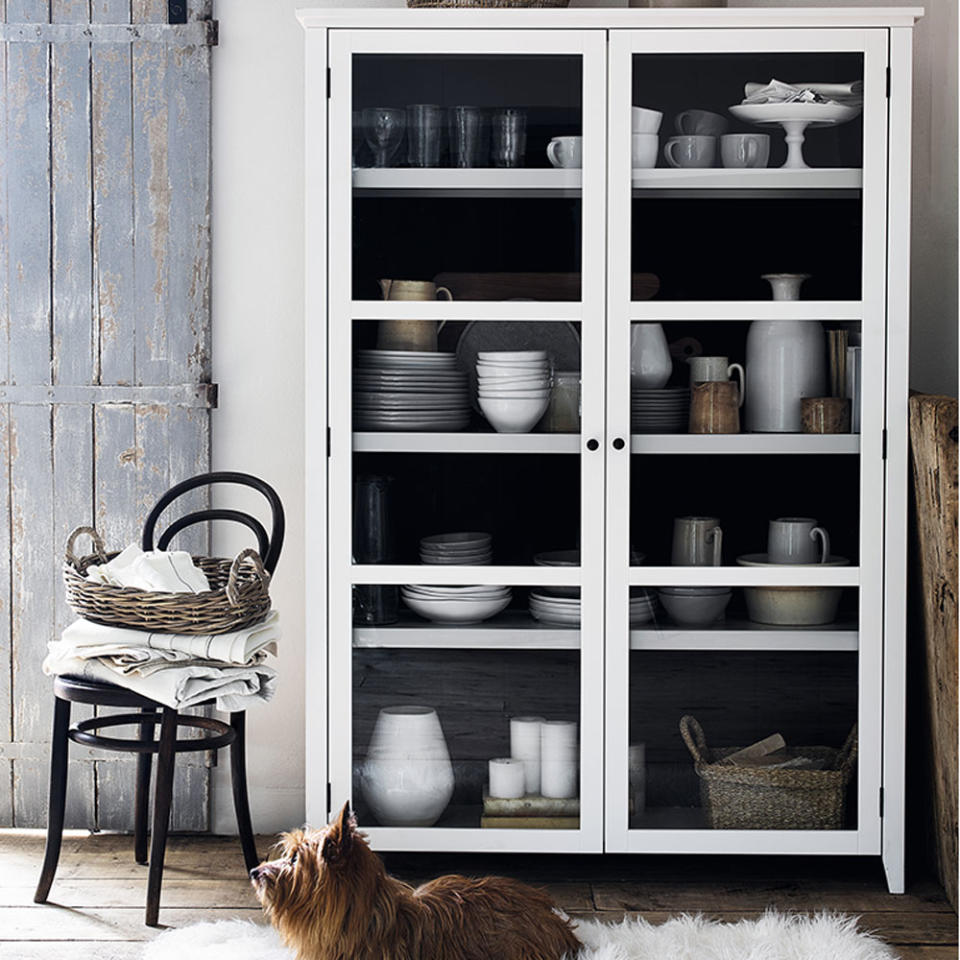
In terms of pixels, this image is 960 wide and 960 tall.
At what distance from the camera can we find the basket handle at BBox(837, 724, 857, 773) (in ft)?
8.95

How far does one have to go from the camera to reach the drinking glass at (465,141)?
267 cm

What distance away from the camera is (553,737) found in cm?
274

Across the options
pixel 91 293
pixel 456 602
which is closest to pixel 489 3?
pixel 91 293

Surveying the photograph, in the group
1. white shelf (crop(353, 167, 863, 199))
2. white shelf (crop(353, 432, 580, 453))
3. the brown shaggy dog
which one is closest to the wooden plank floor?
the brown shaggy dog

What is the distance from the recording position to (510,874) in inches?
111

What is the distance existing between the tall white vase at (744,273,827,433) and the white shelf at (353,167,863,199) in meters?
0.19

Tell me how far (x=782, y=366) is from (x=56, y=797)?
5.84ft

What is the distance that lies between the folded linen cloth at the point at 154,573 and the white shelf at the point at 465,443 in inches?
16.9

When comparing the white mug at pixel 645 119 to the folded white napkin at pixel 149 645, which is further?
the white mug at pixel 645 119

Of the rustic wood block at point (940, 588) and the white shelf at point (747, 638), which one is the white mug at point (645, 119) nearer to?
the rustic wood block at point (940, 588)

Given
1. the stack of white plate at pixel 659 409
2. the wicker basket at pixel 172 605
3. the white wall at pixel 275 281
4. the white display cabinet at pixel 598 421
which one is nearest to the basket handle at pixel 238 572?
the wicker basket at pixel 172 605

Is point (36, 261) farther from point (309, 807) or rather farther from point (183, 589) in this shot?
point (309, 807)

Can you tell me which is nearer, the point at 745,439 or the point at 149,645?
the point at 149,645

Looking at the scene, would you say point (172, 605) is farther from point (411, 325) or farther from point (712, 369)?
point (712, 369)
